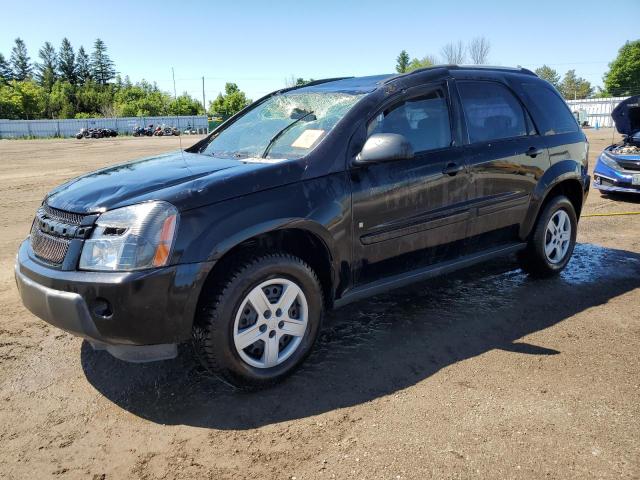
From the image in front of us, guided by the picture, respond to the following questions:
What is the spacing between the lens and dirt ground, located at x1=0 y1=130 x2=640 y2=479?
247 cm

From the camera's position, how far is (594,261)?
5625mm

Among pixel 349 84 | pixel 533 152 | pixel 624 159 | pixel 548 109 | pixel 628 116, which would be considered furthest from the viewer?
pixel 628 116

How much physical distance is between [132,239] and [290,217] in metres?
0.88

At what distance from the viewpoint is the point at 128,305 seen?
265cm

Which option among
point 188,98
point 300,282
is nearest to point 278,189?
point 300,282

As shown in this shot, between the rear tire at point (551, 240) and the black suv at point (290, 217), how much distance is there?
0.18 ft

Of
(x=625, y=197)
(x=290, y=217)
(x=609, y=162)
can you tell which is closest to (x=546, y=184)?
(x=290, y=217)

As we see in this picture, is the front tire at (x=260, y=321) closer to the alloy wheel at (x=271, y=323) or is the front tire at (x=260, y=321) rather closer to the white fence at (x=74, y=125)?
the alloy wheel at (x=271, y=323)

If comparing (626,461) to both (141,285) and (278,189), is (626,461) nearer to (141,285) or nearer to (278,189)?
(278,189)

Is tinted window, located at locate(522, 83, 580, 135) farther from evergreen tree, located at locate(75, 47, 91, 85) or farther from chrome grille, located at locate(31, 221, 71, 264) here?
evergreen tree, located at locate(75, 47, 91, 85)

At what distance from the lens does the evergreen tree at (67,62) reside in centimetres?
12012

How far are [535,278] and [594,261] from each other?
3.47ft

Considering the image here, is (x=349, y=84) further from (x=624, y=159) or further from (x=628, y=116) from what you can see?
(x=628, y=116)

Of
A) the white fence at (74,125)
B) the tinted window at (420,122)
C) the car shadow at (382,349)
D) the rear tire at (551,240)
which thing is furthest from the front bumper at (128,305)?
the white fence at (74,125)
